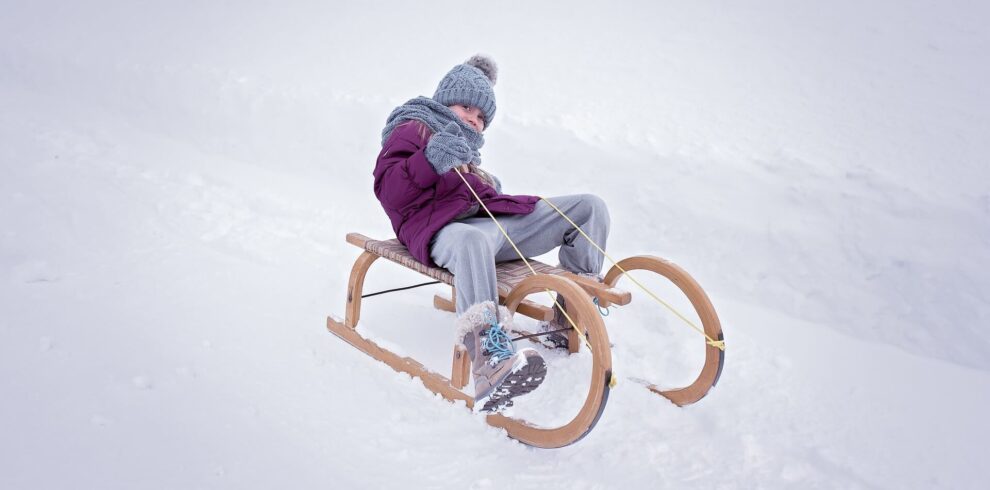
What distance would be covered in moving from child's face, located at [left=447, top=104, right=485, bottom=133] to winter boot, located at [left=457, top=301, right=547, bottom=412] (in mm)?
932

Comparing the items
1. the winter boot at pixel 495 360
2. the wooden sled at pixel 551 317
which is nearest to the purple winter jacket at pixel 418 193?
the wooden sled at pixel 551 317

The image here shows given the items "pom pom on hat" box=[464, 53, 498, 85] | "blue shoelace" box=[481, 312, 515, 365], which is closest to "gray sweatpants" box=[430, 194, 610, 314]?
"blue shoelace" box=[481, 312, 515, 365]

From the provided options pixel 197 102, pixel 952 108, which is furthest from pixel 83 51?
pixel 952 108

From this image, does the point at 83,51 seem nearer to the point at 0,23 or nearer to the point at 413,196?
the point at 0,23

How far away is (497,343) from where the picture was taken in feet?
7.14

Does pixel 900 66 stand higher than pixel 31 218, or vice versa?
pixel 900 66

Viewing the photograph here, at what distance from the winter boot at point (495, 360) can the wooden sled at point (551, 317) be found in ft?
0.39

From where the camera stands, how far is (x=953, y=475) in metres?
2.12

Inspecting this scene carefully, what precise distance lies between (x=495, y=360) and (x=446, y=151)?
2.61 feet

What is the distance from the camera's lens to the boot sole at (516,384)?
6.75ft

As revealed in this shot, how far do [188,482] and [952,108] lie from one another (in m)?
5.26

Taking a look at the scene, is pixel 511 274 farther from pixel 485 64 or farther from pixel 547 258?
Result: pixel 547 258

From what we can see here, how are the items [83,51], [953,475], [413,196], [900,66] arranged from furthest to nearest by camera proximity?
[83,51] → [900,66] → [413,196] → [953,475]

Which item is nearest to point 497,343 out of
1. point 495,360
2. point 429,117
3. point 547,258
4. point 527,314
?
point 495,360
